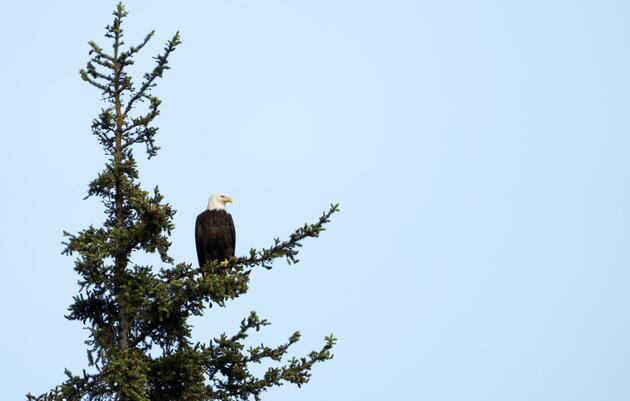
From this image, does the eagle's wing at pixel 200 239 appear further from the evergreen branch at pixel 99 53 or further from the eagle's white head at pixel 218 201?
the evergreen branch at pixel 99 53

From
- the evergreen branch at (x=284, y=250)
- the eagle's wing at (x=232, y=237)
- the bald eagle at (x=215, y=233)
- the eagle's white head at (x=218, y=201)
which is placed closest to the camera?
the evergreen branch at (x=284, y=250)

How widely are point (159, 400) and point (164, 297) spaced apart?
4.46ft

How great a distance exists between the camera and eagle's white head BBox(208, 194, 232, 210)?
16438 mm

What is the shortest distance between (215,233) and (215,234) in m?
0.02

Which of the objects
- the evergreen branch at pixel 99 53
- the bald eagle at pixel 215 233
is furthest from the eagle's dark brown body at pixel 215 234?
the evergreen branch at pixel 99 53

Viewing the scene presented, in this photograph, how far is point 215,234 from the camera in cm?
1616

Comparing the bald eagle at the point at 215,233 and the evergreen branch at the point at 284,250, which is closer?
the evergreen branch at the point at 284,250

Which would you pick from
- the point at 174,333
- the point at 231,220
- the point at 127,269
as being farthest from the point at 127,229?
the point at 231,220

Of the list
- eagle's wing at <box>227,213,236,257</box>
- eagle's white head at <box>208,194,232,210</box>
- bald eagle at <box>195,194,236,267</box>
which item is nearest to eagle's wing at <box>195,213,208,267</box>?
bald eagle at <box>195,194,236,267</box>

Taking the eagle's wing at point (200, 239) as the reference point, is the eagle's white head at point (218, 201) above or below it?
above

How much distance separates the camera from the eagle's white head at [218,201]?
16.4 m

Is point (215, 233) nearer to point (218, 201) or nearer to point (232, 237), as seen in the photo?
point (232, 237)

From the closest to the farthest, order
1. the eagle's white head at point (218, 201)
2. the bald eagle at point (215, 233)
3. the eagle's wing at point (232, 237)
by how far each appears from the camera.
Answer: the bald eagle at point (215, 233), the eagle's wing at point (232, 237), the eagle's white head at point (218, 201)

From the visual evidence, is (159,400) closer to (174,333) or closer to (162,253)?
(174,333)
